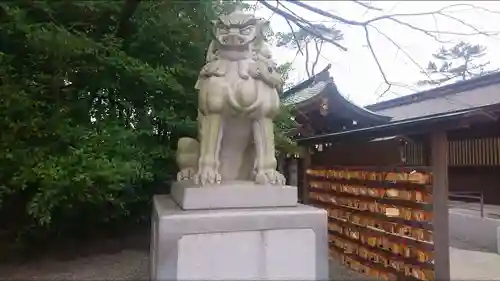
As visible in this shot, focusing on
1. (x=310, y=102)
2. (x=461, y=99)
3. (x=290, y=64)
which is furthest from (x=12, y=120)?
(x=461, y=99)

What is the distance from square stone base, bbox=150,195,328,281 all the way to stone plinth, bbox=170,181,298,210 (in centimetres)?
7

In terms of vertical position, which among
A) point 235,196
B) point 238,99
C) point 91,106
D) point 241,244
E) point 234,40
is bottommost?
point 241,244

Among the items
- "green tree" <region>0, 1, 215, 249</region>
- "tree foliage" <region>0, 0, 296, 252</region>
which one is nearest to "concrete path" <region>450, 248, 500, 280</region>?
"tree foliage" <region>0, 0, 296, 252</region>

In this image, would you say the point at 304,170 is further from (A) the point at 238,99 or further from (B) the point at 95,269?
(A) the point at 238,99

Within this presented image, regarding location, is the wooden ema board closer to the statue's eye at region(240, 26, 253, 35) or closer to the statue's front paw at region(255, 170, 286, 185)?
the statue's front paw at region(255, 170, 286, 185)

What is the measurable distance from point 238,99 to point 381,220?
9.11 feet

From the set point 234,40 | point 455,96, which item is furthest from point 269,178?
point 455,96

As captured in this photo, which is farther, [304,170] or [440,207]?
[304,170]

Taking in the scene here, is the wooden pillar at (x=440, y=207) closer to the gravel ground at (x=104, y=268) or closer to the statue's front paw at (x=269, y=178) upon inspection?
the gravel ground at (x=104, y=268)

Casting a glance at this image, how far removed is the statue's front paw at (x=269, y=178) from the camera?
10.1 ft

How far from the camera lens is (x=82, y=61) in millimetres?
3932

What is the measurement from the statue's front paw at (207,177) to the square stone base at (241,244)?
9.3 inches

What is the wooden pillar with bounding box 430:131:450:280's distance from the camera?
4.08 metres

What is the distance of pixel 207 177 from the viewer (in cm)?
300
